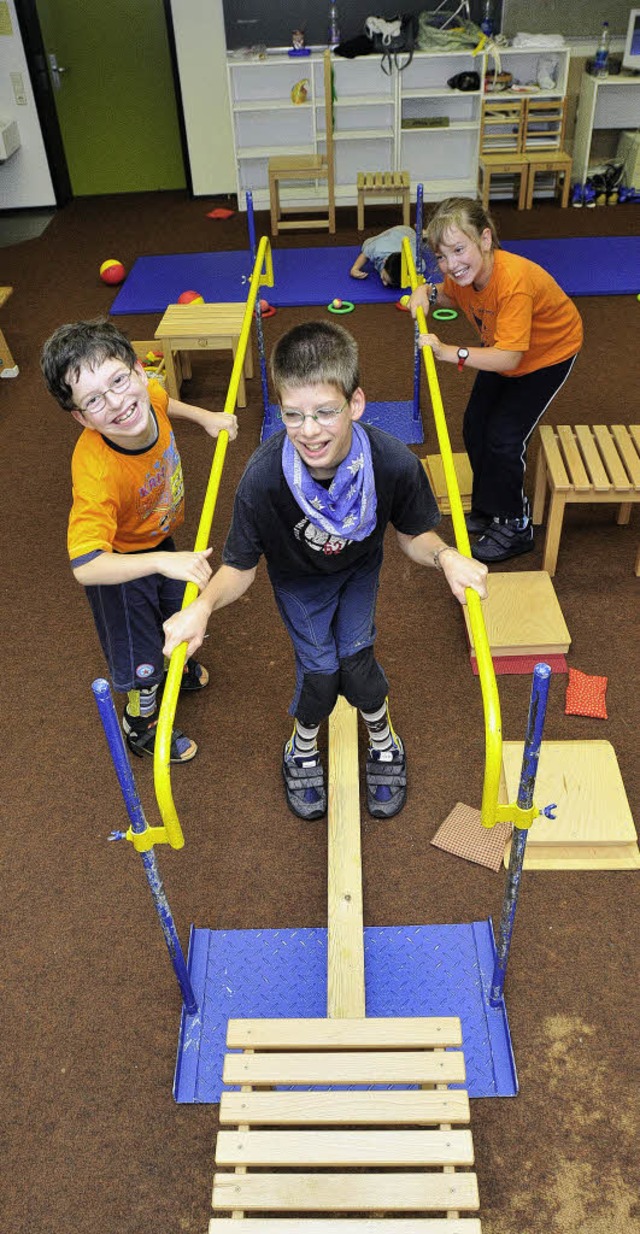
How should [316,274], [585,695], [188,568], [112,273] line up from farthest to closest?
[112,273] < [316,274] < [585,695] < [188,568]

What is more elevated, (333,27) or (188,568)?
(333,27)

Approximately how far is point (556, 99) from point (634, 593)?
6098mm

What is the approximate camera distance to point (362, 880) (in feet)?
8.82

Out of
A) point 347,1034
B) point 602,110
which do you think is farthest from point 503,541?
point 602,110

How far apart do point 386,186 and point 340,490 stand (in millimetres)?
6516

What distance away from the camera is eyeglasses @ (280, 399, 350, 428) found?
6.15 ft

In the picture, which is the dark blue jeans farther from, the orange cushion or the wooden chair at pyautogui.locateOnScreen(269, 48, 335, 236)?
the wooden chair at pyautogui.locateOnScreen(269, 48, 335, 236)

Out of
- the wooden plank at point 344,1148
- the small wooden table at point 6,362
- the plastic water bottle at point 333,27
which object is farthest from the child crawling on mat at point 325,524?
the plastic water bottle at point 333,27

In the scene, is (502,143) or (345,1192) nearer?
(345,1192)

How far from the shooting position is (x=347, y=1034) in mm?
2061

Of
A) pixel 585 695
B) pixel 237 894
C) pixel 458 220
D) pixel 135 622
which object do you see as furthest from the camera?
pixel 585 695

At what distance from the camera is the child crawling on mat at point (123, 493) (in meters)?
2.32

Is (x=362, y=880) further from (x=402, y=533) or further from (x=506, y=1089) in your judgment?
(x=402, y=533)

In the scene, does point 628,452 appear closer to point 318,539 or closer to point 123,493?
point 318,539
